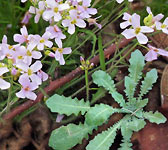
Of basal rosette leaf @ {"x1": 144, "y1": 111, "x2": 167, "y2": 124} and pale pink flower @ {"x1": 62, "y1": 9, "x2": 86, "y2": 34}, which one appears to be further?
basal rosette leaf @ {"x1": 144, "y1": 111, "x2": 167, "y2": 124}

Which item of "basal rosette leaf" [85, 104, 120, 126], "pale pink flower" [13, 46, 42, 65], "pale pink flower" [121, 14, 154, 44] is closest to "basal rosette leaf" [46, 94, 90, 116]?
"basal rosette leaf" [85, 104, 120, 126]

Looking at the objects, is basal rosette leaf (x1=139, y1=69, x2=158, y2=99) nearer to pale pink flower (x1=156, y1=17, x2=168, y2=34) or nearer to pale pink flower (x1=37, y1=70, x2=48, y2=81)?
pale pink flower (x1=156, y1=17, x2=168, y2=34)

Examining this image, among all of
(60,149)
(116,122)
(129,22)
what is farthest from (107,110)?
(129,22)

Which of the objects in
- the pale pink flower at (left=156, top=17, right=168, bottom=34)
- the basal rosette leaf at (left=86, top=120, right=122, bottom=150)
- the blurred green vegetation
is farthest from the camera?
the blurred green vegetation

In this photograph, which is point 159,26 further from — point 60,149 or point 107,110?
point 60,149

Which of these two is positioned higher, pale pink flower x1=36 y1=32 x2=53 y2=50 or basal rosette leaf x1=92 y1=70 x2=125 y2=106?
pale pink flower x1=36 y1=32 x2=53 y2=50

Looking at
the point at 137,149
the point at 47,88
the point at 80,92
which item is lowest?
the point at 137,149
